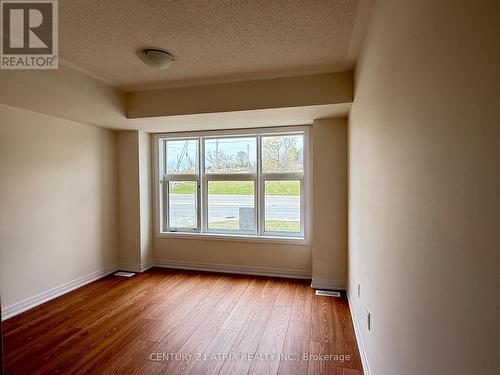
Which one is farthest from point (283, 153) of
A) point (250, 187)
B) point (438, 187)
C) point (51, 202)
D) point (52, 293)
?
point (52, 293)

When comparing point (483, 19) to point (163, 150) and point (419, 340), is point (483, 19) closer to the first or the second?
point (419, 340)

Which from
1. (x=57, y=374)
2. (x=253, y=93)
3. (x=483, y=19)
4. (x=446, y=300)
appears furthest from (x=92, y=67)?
(x=446, y=300)

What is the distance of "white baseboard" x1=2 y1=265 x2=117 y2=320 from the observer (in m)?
2.62

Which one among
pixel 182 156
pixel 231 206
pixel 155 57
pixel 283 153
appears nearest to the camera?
pixel 155 57

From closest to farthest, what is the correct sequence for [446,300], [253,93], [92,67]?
[446,300], [92,67], [253,93]

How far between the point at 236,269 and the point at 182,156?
6.21 feet

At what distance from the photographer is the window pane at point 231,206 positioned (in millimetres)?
3887

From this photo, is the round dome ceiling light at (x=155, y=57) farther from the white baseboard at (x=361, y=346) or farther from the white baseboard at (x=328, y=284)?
the white baseboard at (x=328, y=284)

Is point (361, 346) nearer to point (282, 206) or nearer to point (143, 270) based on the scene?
point (282, 206)

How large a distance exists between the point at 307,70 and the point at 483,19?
2210 mm

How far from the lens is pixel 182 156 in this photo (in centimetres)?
413

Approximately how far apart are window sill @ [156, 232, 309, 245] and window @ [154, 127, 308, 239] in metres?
0.10

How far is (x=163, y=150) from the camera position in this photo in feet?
13.7

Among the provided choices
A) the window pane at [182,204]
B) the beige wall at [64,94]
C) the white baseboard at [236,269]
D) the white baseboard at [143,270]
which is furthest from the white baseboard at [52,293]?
the beige wall at [64,94]
